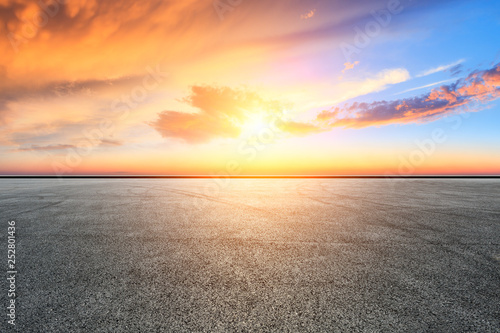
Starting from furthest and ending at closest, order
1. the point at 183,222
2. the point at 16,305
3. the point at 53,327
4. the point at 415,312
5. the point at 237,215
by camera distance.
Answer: the point at 237,215, the point at 183,222, the point at 16,305, the point at 415,312, the point at 53,327

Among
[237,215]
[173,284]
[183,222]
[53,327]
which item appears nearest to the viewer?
[53,327]

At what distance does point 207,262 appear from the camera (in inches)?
138

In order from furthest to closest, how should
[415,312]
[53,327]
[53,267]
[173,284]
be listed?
[53,267] < [173,284] < [415,312] < [53,327]

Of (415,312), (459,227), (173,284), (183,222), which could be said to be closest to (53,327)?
(173,284)

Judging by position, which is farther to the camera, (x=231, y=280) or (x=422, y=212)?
(x=422, y=212)

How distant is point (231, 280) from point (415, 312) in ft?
6.12

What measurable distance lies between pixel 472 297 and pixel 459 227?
144 inches

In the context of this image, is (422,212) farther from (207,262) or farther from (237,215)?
(207,262)

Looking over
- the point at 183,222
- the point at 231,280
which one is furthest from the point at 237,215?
the point at 231,280

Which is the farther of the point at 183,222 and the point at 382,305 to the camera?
the point at 183,222

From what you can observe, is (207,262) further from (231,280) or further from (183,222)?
(183,222)

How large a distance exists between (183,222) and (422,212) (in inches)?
264

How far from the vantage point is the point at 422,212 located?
716 centimetres

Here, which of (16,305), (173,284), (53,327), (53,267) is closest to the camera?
(53,327)
